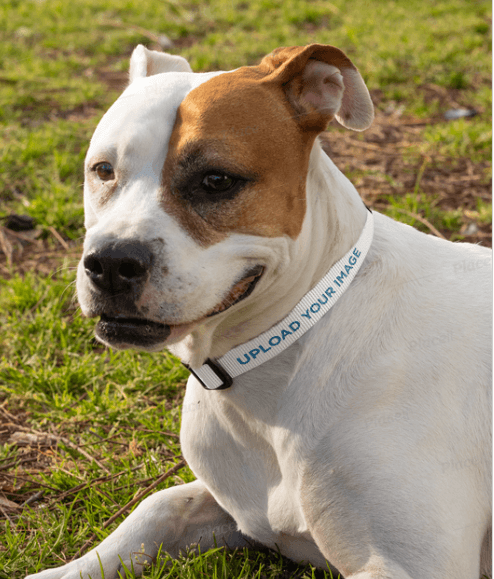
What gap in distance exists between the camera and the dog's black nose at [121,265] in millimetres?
1748

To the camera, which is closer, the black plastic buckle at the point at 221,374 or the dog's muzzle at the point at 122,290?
the dog's muzzle at the point at 122,290

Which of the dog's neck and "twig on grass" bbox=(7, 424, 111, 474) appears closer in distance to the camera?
the dog's neck

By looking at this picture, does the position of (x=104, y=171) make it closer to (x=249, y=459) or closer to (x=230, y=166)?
(x=230, y=166)

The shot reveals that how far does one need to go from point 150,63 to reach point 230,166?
944 mm

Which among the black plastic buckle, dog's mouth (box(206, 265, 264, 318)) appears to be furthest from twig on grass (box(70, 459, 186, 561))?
dog's mouth (box(206, 265, 264, 318))

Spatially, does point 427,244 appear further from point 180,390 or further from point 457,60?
point 457,60

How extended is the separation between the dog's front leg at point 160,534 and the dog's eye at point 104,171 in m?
1.23

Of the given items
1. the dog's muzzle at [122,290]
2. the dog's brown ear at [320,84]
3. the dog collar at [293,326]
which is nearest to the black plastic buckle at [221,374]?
the dog collar at [293,326]

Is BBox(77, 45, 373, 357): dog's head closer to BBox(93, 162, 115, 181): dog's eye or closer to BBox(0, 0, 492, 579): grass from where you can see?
BBox(93, 162, 115, 181): dog's eye

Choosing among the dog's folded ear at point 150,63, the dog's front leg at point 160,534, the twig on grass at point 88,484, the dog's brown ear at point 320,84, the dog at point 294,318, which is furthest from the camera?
the twig on grass at point 88,484

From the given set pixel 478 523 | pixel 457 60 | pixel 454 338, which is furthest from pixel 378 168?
pixel 478 523

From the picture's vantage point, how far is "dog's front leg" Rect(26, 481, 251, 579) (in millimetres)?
2309

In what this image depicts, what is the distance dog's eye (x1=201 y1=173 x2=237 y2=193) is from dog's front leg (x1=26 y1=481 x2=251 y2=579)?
123 centimetres

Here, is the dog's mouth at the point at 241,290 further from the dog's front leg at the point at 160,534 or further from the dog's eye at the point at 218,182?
the dog's front leg at the point at 160,534
